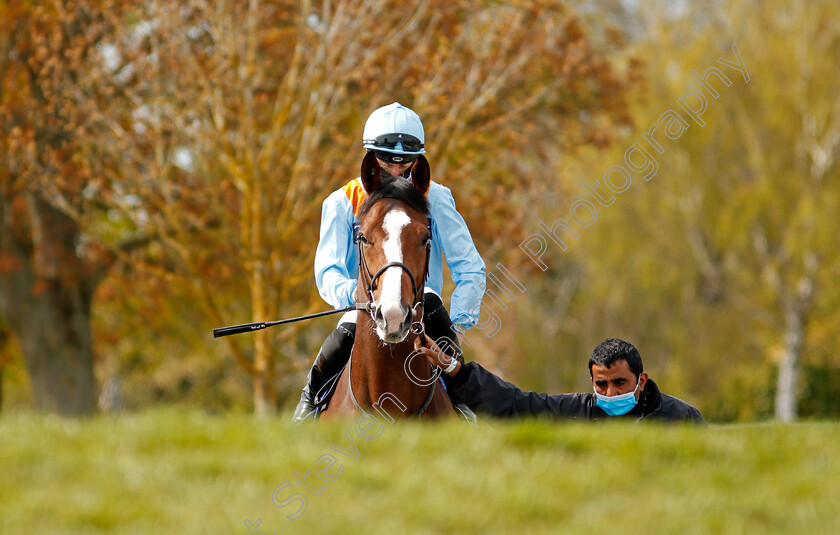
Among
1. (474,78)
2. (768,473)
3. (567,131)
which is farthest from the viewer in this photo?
(567,131)

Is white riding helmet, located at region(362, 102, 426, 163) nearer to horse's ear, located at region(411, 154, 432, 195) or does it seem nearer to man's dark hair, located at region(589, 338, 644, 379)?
horse's ear, located at region(411, 154, 432, 195)

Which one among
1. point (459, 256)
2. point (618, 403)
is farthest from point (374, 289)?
point (618, 403)

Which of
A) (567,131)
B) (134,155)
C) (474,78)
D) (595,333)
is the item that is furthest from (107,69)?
(595,333)

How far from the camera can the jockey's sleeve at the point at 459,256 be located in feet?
20.4

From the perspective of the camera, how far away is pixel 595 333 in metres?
38.1

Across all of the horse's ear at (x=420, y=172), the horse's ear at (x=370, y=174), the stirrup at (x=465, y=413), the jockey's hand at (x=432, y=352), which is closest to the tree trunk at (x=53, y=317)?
the stirrup at (x=465, y=413)

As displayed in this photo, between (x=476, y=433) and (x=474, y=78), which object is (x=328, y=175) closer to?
(x=474, y=78)

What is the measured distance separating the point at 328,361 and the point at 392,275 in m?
1.33

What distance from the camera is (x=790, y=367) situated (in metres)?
29.8

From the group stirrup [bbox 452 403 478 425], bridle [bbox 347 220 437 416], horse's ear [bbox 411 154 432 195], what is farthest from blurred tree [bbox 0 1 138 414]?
bridle [bbox 347 220 437 416]

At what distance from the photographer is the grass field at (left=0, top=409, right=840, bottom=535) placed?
4012 mm

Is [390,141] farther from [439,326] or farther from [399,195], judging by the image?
[439,326]

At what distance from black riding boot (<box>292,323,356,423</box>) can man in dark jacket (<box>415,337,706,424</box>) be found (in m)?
0.68

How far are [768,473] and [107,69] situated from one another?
41.0ft
